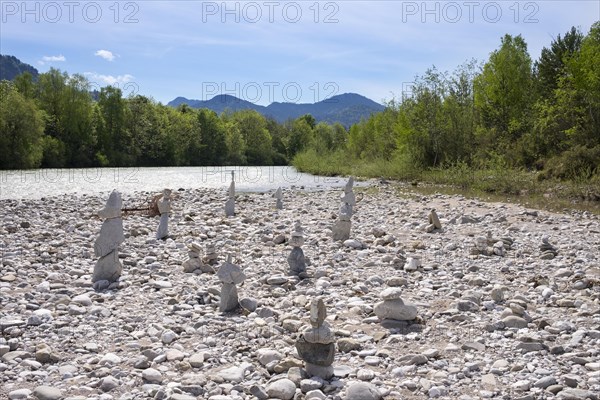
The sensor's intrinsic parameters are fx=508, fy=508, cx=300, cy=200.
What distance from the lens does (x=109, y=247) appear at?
344 inches

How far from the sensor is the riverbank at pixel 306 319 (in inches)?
191

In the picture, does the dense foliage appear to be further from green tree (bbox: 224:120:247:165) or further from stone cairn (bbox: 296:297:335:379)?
stone cairn (bbox: 296:297:335:379)

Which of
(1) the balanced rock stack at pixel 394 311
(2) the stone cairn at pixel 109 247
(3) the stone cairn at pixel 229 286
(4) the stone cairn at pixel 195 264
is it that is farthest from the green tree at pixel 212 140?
(1) the balanced rock stack at pixel 394 311

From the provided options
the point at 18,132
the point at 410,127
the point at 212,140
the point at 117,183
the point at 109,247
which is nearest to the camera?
the point at 109,247

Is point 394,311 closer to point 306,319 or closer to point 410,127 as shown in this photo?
point 306,319

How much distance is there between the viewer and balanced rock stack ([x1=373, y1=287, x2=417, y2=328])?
6466 mm

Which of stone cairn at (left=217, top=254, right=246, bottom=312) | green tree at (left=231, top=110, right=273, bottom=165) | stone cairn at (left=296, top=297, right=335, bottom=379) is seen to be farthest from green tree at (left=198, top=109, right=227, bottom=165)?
stone cairn at (left=296, top=297, right=335, bottom=379)

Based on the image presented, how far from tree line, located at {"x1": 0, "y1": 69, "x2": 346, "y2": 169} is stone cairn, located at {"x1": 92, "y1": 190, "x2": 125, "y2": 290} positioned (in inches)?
1919

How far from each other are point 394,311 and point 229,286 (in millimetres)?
2285

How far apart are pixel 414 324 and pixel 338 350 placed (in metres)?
1.28

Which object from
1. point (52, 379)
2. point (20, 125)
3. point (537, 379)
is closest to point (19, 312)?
point (52, 379)

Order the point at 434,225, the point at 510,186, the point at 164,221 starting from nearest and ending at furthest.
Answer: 1. the point at 164,221
2. the point at 434,225
3. the point at 510,186

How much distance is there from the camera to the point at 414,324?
6.46 meters

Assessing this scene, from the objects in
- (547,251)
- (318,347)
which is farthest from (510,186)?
(318,347)
